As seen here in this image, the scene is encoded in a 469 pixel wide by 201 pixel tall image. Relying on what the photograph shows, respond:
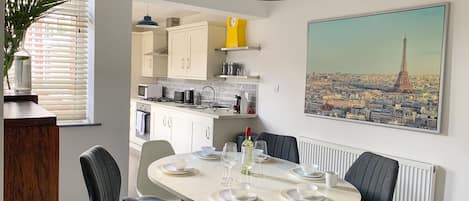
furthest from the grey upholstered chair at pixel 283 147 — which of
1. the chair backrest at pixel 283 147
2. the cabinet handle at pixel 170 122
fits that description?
the cabinet handle at pixel 170 122

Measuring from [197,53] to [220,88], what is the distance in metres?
0.64

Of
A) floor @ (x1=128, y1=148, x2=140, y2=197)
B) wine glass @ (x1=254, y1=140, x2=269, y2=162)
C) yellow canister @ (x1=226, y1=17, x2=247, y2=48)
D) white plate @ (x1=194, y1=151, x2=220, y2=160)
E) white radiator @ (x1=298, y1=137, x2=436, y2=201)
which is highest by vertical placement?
yellow canister @ (x1=226, y1=17, x2=247, y2=48)

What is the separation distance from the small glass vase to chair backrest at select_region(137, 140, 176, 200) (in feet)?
3.58

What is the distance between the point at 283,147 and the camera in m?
3.27

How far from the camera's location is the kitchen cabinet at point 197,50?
5563mm

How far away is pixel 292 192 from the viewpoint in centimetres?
210

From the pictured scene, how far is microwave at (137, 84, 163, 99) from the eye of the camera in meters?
6.87

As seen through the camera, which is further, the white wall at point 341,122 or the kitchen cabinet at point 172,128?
the kitchen cabinet at point 172,128

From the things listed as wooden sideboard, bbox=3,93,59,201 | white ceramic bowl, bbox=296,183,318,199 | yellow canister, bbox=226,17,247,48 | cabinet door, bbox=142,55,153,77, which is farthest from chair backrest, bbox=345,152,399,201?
cabinet door, bbox=142,55,153,77

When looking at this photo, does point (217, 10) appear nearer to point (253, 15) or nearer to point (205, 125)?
point (253, 15)

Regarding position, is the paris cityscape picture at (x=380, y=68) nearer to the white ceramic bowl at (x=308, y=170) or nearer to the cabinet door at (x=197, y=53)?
the white ceramic bowl at (x=308, y=170)

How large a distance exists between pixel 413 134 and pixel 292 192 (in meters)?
1.82

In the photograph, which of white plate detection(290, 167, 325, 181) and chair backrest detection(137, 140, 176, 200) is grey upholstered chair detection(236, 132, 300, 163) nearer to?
white plate detection(290, 167, 325, 181)

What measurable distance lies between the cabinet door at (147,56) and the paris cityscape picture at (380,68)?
141 inches
